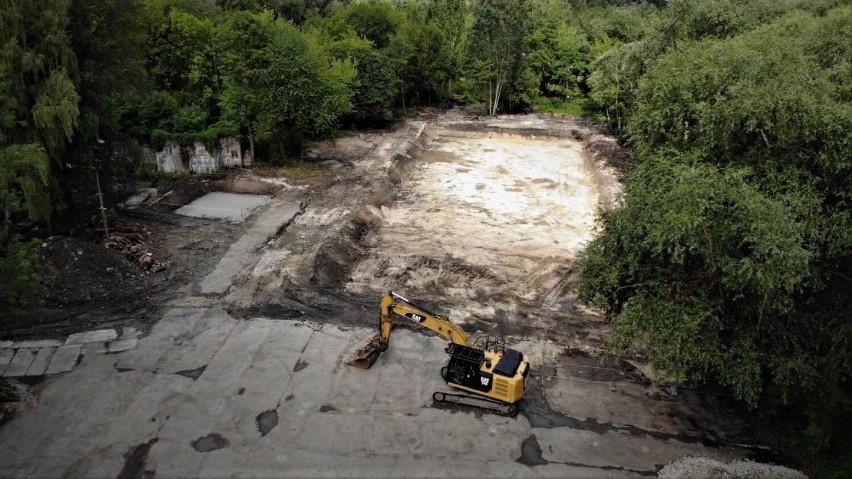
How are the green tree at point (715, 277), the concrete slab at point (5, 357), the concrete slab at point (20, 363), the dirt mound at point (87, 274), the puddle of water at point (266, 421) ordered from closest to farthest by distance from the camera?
1. the green tree at point (715, 277)
2. the puddle of water at point (266, 421)
3. the concrete slab at point (20, 363)
4. the concrete slab at point (5, 357)
5. the dirt mound at point (87, 274)

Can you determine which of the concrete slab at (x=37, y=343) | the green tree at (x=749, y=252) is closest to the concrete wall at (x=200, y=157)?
the concrete slab at (x=37, y=343)

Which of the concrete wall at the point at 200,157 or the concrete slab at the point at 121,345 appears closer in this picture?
the concrete slab at the point at 121,345

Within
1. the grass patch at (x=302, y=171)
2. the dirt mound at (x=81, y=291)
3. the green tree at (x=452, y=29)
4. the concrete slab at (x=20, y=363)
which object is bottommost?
the concrete slab at (x=20, y=363)

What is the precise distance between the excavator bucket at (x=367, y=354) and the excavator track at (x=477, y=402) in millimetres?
2405

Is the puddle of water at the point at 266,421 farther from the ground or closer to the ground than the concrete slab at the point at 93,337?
closer to the ground

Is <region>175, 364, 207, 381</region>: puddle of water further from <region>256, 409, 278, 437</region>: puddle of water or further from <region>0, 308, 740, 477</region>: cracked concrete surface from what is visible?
<region>256, 409, 278, 437</region>: puddle of water

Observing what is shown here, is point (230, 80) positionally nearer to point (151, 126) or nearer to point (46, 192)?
point (151, 126)

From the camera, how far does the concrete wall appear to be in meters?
32.6

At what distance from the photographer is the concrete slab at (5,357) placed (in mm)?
16586

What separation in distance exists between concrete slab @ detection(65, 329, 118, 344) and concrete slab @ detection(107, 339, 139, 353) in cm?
30

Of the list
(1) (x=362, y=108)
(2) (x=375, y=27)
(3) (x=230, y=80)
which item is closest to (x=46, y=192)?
(3) (x=230, y=80)

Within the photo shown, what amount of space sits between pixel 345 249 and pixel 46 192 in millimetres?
11722

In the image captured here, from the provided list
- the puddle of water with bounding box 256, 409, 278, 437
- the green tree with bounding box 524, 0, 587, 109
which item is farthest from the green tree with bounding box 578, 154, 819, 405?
the green tree with bounding box 524, 0, 587, 109

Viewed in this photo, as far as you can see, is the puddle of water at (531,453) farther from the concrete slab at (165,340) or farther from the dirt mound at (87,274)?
the dirt mound at (87,274)
